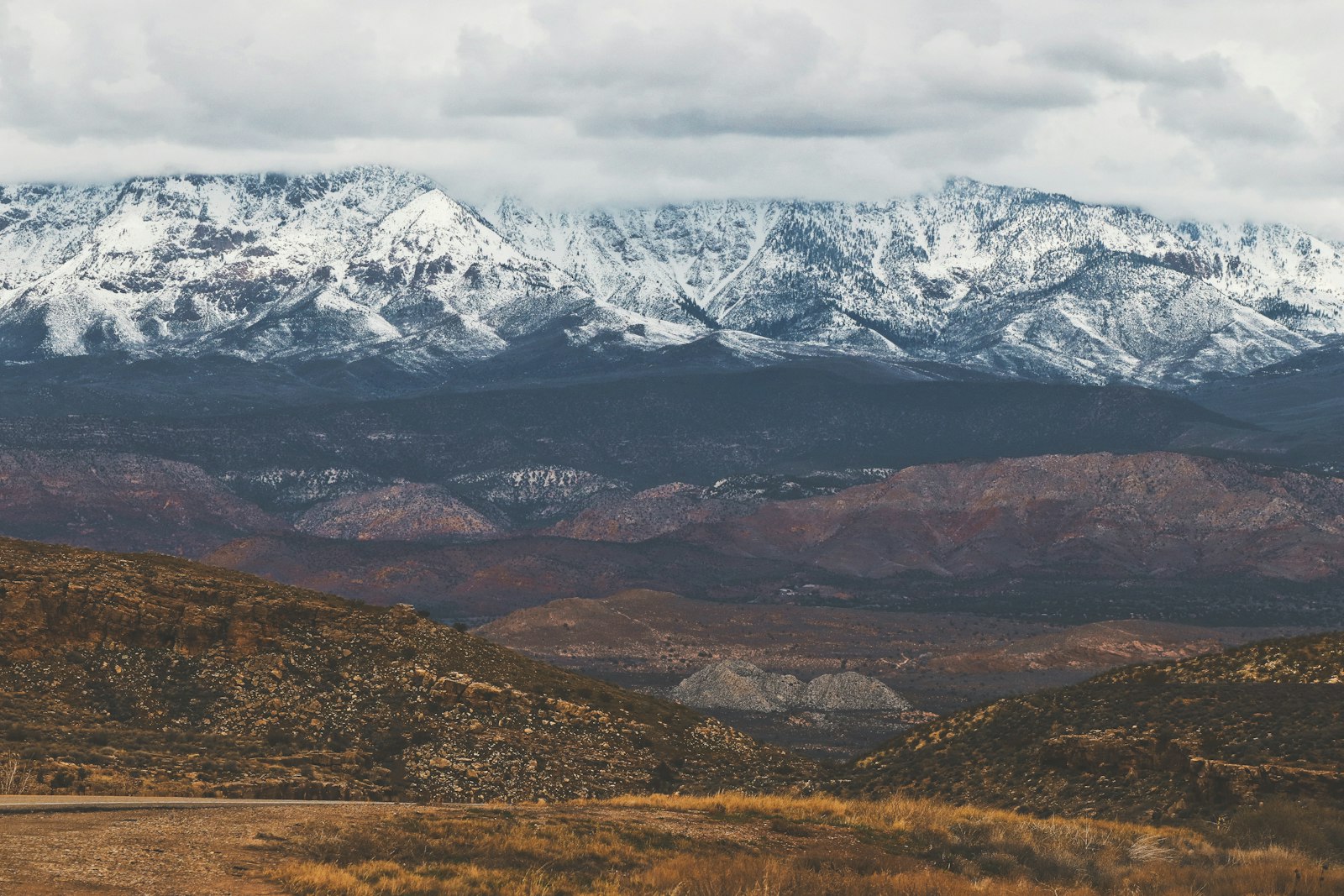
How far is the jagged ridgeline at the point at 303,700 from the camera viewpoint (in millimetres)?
43688

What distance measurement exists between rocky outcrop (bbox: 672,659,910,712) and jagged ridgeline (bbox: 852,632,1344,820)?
75974 millimetres

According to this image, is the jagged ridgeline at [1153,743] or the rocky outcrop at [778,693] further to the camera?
the rocky outcrop at [778,693]

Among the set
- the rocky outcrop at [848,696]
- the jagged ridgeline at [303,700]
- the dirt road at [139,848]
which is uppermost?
the dirt road at [139,848]

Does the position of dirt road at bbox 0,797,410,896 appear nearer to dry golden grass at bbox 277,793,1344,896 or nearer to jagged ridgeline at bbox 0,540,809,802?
dry golden grass at bbox 277,793,1344,896

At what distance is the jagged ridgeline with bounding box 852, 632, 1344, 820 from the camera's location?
136ft

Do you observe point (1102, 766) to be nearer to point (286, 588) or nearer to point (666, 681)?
point (286, 588)

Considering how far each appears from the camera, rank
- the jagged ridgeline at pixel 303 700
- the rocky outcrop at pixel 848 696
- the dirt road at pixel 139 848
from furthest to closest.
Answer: the rocky outcrop at pixel 848 696
the jagged ridgeline at pixel 303 700
the dirt road at pixel 139 848

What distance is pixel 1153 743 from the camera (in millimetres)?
44281

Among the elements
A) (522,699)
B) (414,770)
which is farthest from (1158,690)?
(414,770)

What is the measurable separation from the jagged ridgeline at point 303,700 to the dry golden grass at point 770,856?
865 centimetres

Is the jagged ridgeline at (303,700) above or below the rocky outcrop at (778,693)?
above

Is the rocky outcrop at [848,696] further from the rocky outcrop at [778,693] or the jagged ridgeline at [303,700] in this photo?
the jagged ridgeline at [303,700]

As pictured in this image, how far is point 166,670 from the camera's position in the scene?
48.1 metres

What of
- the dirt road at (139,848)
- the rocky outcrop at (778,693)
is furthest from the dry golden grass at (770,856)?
the rocky outcrop at (778,693)
